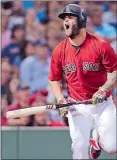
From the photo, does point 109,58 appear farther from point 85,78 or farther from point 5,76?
point 5,76

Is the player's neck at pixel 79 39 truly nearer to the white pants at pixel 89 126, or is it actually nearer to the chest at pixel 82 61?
the chest at pixel 82 61

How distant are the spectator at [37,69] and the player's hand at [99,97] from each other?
2915mm

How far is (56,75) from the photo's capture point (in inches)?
304

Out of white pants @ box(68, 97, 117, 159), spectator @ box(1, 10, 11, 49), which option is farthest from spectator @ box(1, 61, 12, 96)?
white pants @ box(68, 97, 117, 159)

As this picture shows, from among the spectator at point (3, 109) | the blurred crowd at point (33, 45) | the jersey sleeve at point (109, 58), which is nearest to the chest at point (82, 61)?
the jersey sleeve at point (109, 58)

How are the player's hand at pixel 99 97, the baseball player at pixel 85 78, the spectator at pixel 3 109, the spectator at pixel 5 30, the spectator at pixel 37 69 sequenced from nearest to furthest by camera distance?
the player's hand at pixel 99 97 → the baseball player at pixel 85 78 → the spectator at pixel 3 109 → the spectator at pixel 37 69 → the spectator at pixel 5 30

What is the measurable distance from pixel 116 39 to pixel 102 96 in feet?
10.4

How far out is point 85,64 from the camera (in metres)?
7.51

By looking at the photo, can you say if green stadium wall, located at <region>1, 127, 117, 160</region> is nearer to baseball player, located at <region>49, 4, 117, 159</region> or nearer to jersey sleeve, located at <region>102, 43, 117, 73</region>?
baseball player, located at <region>49, 4, 117, 159</region>

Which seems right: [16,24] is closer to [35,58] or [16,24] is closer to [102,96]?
[35,58]

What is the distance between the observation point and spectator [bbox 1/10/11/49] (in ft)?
33.7

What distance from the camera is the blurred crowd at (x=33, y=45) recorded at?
1006cm

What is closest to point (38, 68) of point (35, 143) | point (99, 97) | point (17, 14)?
point (17, 14)

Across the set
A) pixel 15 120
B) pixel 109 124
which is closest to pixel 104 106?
pixel 109 124
